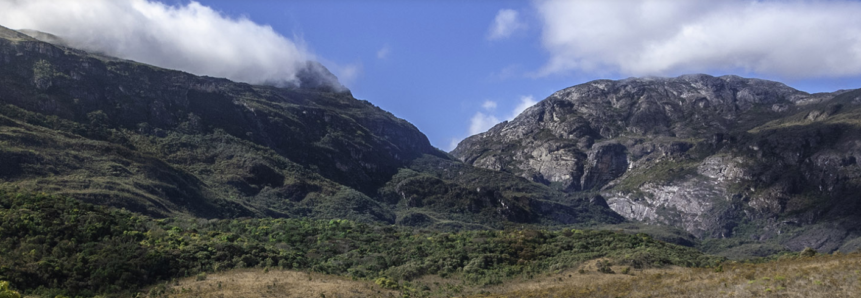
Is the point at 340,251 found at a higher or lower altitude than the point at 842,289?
lower

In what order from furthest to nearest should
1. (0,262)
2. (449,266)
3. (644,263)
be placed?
(449,266) < (644,263) < (0,262)

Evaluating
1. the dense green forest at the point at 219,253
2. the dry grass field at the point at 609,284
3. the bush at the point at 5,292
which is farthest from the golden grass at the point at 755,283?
the bush at the point at 5,292

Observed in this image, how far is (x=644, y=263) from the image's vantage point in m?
73.5

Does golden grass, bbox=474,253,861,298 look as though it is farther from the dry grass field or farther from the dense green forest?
the dense green forest

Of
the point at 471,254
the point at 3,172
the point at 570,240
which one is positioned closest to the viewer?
the point at 471,254

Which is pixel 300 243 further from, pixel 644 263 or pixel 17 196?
pixel 644 263

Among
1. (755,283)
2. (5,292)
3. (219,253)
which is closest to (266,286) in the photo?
(219,253)

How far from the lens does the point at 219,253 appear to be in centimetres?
7212

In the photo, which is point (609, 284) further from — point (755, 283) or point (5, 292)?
point (5, 292)

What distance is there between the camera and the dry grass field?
43625 millimetres

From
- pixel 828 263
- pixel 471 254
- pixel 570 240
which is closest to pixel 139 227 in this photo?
pixel 471 254

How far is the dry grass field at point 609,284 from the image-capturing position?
43.6m

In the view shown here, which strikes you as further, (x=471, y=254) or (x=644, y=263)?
(x=471, y=254)

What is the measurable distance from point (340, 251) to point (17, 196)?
149 feet
